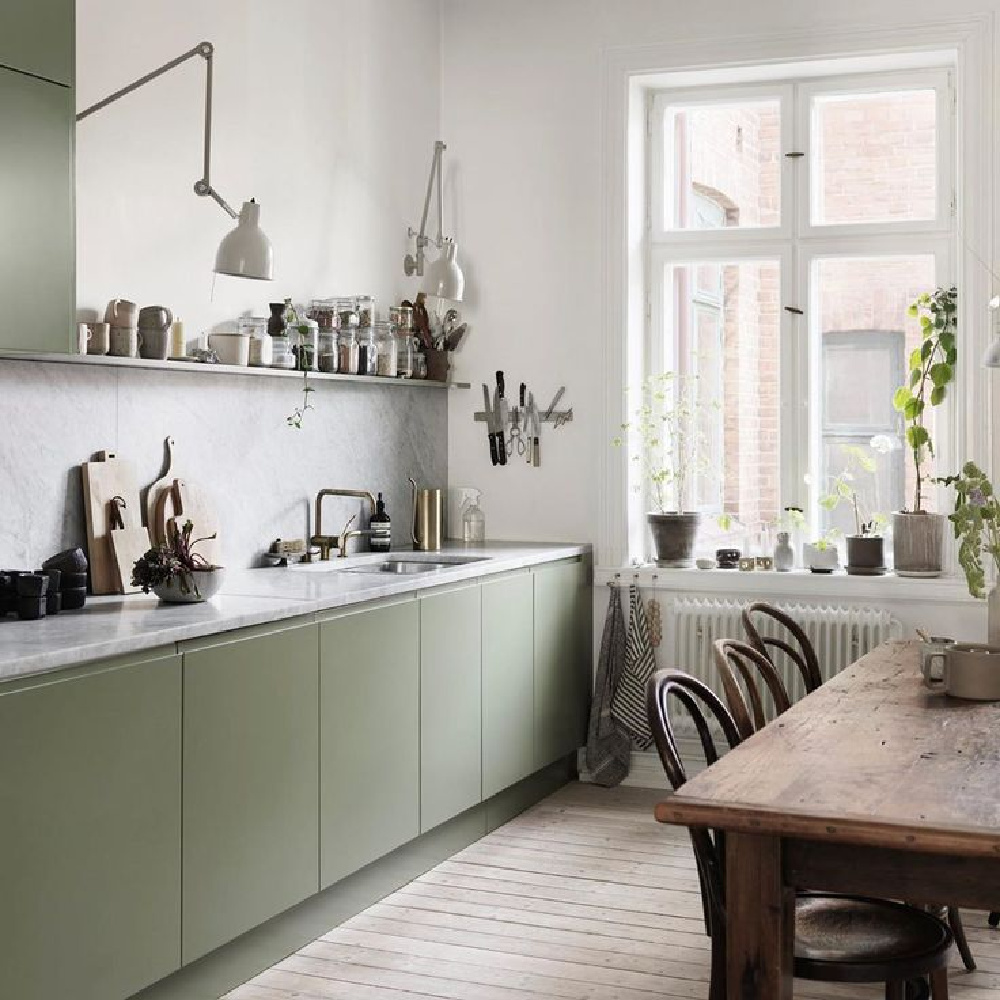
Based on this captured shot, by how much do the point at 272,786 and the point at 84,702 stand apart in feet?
2.73

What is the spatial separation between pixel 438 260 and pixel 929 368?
76.7 inches

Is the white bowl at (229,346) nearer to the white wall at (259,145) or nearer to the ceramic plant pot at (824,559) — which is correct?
the white wall at (259,145)

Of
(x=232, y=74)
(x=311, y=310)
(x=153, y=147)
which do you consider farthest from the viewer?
(x=311, y=310)

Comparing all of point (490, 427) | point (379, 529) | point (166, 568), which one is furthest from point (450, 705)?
point (490, 427)

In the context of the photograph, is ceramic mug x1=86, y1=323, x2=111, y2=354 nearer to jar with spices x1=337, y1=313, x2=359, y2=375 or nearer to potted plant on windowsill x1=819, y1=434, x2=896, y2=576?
jar with spices x1=337, y1=313, x2=359, y2=375

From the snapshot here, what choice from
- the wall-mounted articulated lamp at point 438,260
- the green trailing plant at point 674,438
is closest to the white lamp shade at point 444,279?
the wall-mounted articulated lamp at point 438,260

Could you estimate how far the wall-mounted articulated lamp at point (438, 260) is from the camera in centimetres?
542

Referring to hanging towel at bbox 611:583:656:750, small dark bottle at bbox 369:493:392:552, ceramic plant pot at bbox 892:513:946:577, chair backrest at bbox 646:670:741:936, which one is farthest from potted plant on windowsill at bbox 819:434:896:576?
chair backrest at bbox 646:670:741:936

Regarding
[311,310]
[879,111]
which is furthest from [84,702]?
[879,111]

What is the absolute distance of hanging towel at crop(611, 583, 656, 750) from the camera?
A: 5.71 m

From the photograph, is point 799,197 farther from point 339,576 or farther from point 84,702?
point 84,702

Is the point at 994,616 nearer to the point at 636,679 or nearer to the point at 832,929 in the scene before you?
the point at 832,929

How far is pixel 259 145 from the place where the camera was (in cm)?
480

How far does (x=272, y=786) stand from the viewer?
367cm
